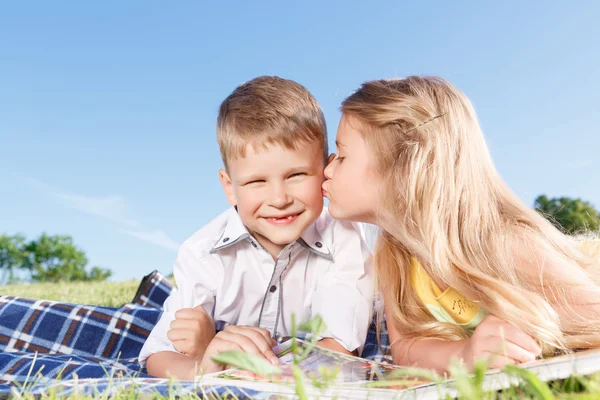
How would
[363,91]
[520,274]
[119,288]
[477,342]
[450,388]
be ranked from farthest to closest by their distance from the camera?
[119,288]
[363,91]
[520,274]
[477,342]
[450,388]

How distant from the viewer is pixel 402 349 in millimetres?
2010

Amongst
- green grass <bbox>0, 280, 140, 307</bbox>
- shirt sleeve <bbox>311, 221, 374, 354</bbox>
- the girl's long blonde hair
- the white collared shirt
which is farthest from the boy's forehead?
green grass <bbox>0, 280, 140, 307</bbox>

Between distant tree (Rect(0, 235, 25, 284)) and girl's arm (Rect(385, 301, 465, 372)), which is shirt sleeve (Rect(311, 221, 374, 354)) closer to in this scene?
girl's arm (Rect(385, 301, 465, 372))

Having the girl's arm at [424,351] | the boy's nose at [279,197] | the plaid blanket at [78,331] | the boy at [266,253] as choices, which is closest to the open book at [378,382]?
the girl's arm at [424,351]

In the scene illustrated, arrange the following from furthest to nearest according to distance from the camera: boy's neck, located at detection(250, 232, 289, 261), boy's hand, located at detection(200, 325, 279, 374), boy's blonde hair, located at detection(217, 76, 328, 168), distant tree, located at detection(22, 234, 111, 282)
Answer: distant tree, located at detection(22, 234, 111, 282) < boy's neck, located at detection(250, 232, 289, 261) < boy's blonde hair, located at detection(217, 76, 328, 168) < boy's hand, located at detection(200, 325, 279, 374)

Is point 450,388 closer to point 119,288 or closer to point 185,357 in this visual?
point 185,357

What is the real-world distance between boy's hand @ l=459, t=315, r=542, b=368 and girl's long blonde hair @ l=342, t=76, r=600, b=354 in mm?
164

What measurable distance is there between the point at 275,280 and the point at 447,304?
693mm

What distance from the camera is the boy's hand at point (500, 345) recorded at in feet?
4.84

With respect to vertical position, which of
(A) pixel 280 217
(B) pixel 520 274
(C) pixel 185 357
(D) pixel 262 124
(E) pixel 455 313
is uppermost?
(D) pixel 262 124

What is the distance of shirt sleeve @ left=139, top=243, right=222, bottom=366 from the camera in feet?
7.14

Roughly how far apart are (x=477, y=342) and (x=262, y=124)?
1053 mm

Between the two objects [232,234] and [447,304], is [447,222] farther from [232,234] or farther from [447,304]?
[232,234]

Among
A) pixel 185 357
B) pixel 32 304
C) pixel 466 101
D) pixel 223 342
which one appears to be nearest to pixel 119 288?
pixel 32 304
